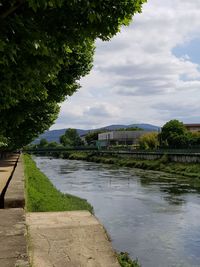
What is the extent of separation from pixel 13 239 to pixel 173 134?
107 m

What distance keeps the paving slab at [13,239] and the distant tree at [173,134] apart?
327 ft

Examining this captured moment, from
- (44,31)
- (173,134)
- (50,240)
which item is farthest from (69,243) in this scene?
(173,134)

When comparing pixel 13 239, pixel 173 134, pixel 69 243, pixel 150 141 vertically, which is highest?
pixel 173 134

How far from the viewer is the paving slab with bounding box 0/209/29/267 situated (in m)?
7.60

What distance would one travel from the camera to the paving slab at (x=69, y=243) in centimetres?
1042

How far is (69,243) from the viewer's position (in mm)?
11734

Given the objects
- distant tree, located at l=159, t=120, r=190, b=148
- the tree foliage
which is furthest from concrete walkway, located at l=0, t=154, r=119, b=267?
distant tree, located at l=159, t=120, r=190, b=148

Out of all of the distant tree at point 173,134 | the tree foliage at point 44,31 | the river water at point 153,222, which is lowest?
the river water at point 153,222

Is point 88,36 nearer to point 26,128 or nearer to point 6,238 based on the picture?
point 6,238

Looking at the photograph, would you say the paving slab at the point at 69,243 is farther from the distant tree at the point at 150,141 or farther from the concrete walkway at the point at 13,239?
the distant tree at the point at 150,141

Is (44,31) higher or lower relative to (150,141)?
lower

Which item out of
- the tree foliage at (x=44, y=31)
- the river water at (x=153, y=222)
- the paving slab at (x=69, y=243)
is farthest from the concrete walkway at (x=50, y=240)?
the river water at (x=153, y=222)

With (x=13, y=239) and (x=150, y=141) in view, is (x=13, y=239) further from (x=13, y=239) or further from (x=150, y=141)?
(x=150, y=141)

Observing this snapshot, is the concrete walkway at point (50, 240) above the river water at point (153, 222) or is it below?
above
